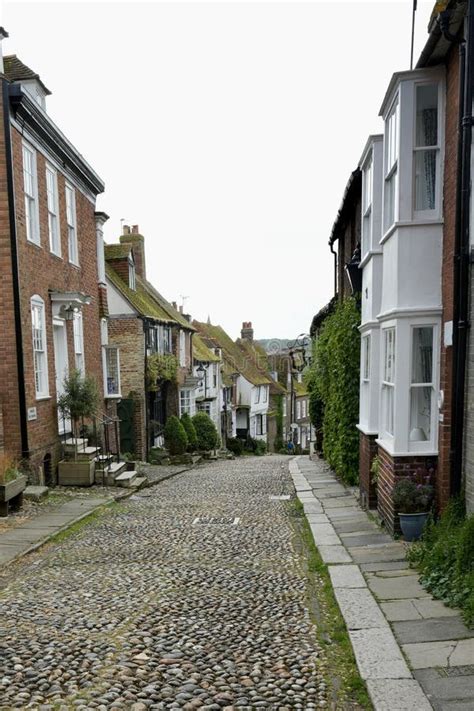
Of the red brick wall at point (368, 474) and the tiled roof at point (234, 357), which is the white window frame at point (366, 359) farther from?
the tiled roof at point (234, 357)

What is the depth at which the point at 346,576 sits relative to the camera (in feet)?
18.9

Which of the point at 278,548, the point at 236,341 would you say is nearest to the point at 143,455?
the point at 278,548

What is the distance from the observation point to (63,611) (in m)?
4.96

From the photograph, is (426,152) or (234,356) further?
(234,356)

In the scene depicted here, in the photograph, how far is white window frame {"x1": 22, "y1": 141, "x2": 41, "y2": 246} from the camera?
1132 cm

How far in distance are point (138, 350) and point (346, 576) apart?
1740 cm

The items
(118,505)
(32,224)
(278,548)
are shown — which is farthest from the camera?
(32,224)

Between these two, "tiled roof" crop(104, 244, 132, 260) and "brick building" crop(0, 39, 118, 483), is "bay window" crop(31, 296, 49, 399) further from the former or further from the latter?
"tiled roof" crop(104, 244, 132, 260)

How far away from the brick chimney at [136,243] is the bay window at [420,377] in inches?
861

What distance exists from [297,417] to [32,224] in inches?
1833

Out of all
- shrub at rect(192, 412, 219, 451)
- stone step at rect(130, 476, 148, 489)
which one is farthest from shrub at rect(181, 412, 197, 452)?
stone step at rect(130, 476, 148, 489)

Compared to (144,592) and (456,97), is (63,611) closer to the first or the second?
(144,592)

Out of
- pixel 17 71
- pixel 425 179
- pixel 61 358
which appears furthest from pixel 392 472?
pixel 17 71

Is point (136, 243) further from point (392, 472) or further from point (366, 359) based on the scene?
point (392, 472)
